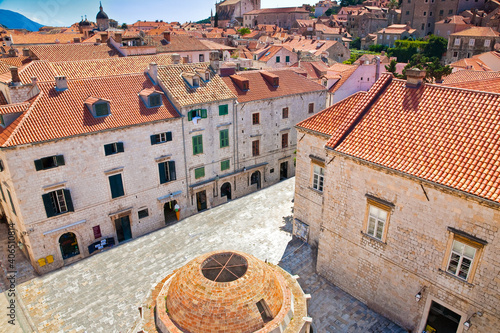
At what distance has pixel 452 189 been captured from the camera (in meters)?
12.6

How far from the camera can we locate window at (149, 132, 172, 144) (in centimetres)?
2417

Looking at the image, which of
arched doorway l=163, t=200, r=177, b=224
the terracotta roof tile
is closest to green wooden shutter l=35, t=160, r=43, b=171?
arched doorway l=163, t=200, r=177, b=224

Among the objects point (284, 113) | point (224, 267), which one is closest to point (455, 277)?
point (224, 267)

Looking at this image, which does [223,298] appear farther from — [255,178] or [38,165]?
[255,178]

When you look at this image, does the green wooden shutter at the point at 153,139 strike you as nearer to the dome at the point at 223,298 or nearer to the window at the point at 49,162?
the window at the point at 49,162

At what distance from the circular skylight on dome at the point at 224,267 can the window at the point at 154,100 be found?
14.3 m

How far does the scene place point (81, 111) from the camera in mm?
21828

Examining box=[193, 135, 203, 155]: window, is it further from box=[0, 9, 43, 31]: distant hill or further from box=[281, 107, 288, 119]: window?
box=[0, 9, 43, 31]: distant hill

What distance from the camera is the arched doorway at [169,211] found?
88.2 ft

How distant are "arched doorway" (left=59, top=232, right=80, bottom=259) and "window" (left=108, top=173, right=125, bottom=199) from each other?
360cm

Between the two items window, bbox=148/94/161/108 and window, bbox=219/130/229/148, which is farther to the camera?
window, bbox=219/130/229/148

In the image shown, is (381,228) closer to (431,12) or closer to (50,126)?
(50,126)

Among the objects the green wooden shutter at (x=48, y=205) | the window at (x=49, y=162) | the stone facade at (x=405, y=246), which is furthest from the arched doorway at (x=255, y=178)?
the green wooden shutter at (x=48, y=205)

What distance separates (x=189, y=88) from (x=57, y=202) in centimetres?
1254
